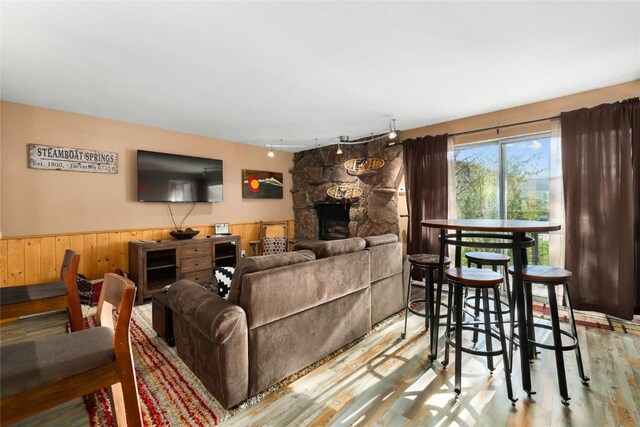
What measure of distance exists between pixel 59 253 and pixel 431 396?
Result: 4.24 metres

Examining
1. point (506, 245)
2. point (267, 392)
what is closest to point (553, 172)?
point (506, 245)

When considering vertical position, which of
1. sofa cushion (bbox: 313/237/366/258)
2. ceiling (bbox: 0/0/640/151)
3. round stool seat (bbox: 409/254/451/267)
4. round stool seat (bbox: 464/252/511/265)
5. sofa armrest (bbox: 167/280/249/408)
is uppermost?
ceiling (bbox: 0/0/640/151)

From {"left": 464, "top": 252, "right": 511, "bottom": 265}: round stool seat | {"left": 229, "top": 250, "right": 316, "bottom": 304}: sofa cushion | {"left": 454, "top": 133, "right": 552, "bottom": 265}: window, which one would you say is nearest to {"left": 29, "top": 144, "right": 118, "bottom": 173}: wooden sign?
{"left": 229, "top": 250, "right": 316, "bottom": 304}: sofa cushion

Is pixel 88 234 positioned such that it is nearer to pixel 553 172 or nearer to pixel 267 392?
pixel 267 392

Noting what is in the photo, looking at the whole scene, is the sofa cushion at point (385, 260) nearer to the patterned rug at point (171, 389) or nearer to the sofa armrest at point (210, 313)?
the patterned rug at point (171, 389)

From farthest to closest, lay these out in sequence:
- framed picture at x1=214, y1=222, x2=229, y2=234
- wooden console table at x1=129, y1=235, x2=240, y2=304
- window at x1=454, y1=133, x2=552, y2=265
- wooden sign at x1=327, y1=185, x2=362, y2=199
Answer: wooden sign at x1=327, y1=185, x2=362, y2=199 → framed picture at x1=214, y1=222, x2=229, y2=234 → wooden console table at x1=129, y1=235, x2=240, y2=304 → window at x1=454, y1=133, x2=552, y2=265

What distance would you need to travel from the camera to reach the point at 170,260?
3887 mm

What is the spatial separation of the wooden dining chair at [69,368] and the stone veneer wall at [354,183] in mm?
3898

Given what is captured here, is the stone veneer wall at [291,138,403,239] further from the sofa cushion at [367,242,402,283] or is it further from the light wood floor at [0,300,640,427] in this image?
the light wood floor at [0,300,640,427]

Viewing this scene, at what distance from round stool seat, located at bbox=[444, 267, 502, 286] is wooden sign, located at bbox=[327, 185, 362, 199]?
3118 mm

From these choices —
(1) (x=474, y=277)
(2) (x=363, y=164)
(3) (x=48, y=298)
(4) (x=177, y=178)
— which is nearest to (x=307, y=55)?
(1) (x=474, y=277)

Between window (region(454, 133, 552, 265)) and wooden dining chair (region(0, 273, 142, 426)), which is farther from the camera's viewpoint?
window (region(454, 133, 552, 265))

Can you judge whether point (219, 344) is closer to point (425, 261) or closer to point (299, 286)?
point (299, 286)

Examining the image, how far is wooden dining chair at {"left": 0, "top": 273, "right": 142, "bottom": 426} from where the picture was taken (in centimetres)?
90
